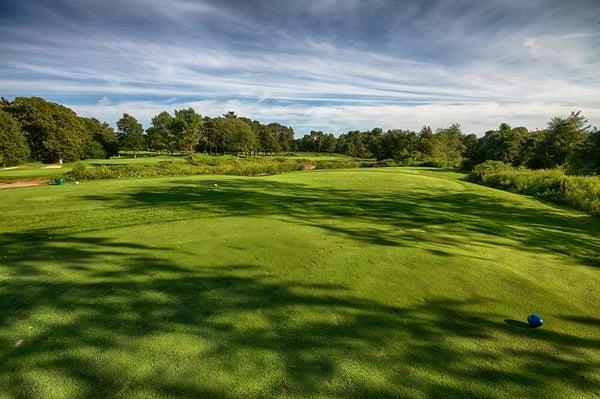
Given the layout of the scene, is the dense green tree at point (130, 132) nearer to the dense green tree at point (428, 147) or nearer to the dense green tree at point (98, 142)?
the dense green tree at point (98, 142)

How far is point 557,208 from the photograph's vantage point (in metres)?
12.2

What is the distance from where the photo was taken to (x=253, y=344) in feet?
10.8

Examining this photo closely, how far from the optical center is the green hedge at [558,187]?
40.8 ft

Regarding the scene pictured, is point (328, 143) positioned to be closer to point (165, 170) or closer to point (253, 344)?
point (165, 170)

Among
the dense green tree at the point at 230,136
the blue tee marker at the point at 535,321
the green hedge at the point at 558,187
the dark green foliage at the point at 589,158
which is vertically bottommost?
the blue tee marker at the point at 535,321

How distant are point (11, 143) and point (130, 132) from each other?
89.8 ft

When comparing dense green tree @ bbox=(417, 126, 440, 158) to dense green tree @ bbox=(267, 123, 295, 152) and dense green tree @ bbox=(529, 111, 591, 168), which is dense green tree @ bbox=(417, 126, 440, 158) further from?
dense green tree @ bbox=(267, 123, 295, 152)

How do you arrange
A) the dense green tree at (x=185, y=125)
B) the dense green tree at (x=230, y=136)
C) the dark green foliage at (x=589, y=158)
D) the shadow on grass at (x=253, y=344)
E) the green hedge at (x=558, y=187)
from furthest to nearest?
1. the dense green tree at (x=230, y=136)
2. the dense green tree at (x=185, y=125)
3. the dark green foliage at (x=589, y=158)
4. the green hedge at (x=558, y=187)
5. the shadow on grass at (x=253, y=344)

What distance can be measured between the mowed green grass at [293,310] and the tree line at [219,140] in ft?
60.6

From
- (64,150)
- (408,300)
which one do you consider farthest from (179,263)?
(64,150)

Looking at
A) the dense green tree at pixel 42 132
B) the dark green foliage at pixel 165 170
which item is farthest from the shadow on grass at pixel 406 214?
Result: the dense green tree at pixel 42 132

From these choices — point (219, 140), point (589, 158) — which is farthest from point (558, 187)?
point (219, 140)

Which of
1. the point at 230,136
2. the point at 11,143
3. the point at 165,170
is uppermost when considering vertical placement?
the point at 230,136

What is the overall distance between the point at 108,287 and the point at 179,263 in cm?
115
